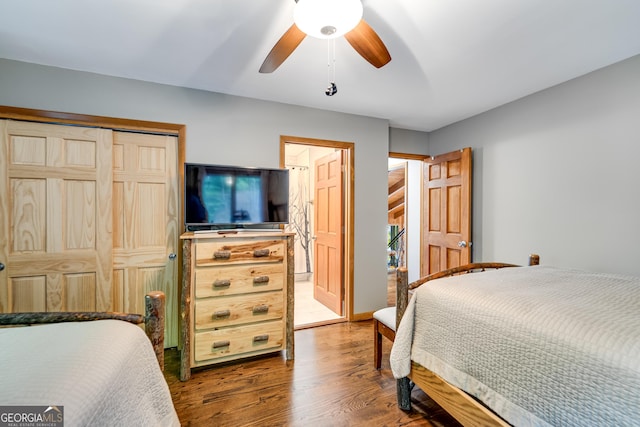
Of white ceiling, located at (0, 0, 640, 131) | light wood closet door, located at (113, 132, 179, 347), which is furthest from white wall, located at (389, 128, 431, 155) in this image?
light wood closet door, located at (113, 132, 179, 347)

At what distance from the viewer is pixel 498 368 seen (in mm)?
1176

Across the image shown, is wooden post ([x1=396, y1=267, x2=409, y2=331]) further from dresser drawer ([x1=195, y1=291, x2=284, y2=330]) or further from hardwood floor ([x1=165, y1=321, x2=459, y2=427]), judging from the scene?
dresser drawer ([x1=195, y1=291, x2=284, y2=330])

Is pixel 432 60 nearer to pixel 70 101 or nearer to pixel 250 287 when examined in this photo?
pixel 250 287

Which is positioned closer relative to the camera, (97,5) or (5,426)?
(5,426)

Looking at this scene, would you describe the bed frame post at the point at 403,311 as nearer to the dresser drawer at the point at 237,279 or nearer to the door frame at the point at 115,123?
the dresser drawer at the point at 237,279

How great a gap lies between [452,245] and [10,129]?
14.3 feet

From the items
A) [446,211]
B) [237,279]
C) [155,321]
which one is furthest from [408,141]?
[155,321]

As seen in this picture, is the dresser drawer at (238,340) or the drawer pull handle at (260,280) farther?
the drawer pull handle at (260,280)

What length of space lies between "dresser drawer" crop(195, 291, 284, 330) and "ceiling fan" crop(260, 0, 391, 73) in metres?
1.77

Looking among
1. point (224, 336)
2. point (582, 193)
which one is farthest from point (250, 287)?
point (582, 193)

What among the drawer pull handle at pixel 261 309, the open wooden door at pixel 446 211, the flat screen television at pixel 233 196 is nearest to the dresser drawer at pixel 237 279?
the drawer pull handle at pixel 261 309

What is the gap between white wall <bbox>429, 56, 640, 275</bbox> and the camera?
214 centimetres

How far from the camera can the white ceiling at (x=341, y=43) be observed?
160 centimetres

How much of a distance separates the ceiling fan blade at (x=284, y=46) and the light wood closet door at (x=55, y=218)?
5.41 ft
